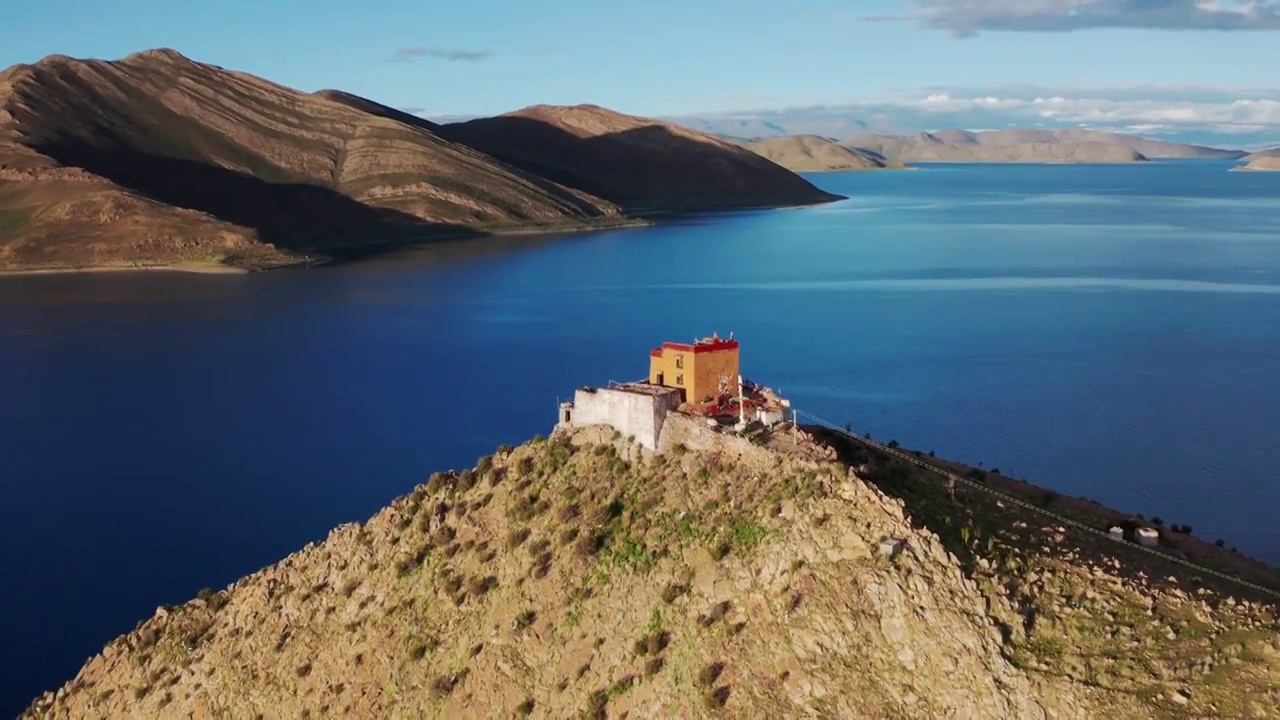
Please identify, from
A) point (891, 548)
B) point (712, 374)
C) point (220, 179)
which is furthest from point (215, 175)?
point (891, 548)

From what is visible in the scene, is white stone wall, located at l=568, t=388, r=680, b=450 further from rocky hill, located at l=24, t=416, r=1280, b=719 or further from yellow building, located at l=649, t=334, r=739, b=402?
yellow building, located at l=649, t=334, r=739, b=402

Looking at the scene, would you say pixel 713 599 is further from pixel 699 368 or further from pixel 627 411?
pixel 699 368

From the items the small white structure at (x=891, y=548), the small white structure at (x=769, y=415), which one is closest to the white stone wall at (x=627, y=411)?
the small white structure at (x=769, y=415)

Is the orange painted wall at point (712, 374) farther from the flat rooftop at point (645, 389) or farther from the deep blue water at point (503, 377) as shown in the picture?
the deep blue water at point (503, 377)

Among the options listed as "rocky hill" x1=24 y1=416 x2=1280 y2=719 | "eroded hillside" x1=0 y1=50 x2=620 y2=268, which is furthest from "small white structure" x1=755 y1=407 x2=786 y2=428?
"eroded hillside" x1=0 y1=50 x2=620 y2=268

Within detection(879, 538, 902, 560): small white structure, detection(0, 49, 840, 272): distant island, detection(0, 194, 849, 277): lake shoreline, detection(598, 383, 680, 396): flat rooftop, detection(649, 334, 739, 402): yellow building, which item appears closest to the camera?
detection(879, 538, 902, 560): small white structure

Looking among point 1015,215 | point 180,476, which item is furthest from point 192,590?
point 1015,215
